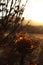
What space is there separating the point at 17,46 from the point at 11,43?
70 centimetres

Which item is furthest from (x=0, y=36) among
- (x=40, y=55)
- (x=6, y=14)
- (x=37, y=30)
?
(x=37, y=30)

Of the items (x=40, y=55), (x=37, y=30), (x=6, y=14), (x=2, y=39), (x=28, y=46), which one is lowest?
(x=37, y=30)

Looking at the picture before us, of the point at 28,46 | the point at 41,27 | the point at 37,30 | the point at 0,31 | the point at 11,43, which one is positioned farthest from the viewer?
the point at 37,30

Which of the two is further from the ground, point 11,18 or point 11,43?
point 11,18

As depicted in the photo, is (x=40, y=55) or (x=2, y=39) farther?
(x=40, y=55)

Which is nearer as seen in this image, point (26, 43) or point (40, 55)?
point (26, 43)

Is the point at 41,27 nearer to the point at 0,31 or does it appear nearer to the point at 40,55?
the point at 40,55

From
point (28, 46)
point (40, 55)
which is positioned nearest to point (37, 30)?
point (40, 55)

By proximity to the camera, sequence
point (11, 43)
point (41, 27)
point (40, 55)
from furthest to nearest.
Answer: point (41, 27) < point (40, 55) < point (11, 43)

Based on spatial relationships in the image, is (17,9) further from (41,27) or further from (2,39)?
(41,27)

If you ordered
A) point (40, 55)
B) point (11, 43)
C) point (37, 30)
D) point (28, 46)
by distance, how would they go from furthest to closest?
1. point (37, 30)
2. point (40, 55)
3. point (28, 46)
4. point (11, 43)

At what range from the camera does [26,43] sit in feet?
40.9

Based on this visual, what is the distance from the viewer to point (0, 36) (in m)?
10.9

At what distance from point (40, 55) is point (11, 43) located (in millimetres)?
16073
